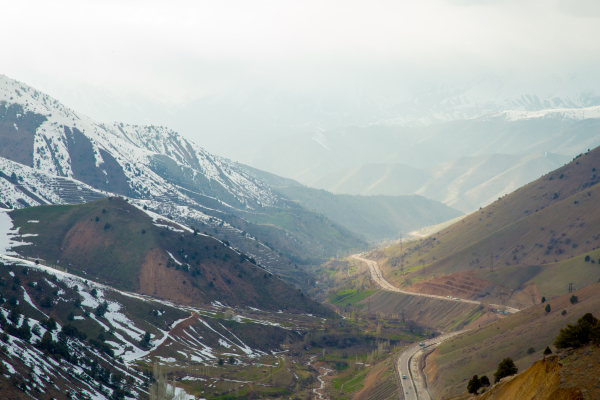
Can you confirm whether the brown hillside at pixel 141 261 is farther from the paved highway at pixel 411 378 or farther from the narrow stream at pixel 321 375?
the paved highway at pixel 411 378

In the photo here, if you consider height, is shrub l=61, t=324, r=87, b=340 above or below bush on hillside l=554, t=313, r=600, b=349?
above

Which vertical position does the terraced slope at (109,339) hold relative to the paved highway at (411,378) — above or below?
above

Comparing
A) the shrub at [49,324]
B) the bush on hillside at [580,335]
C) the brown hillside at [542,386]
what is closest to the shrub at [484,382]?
the brown hillside at [542,386]

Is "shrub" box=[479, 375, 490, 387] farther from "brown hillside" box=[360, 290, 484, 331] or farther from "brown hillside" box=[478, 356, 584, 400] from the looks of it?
"brown hillside" box=[360, 290, 484, 331]

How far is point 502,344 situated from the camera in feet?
382

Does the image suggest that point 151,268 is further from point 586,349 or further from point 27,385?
point 586,349

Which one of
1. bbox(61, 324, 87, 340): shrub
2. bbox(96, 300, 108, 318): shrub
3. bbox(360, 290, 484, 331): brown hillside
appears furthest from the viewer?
bbox(360, 290, 484, 331): brown hillside

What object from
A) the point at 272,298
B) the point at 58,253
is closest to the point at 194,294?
the point at 272,298

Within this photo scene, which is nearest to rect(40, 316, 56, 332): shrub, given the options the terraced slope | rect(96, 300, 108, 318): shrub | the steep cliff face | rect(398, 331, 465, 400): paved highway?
the terraced slope

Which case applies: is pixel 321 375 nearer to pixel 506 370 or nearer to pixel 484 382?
pixel 484 382

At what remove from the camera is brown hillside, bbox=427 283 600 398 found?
107619 millimetres

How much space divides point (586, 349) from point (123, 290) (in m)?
145

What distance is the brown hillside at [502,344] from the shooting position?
4237 inches

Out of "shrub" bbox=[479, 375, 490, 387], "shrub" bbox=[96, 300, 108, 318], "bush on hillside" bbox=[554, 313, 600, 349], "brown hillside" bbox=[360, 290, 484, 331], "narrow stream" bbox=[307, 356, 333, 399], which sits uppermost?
"shrub" bbox=[96, 300, 108, 318]
